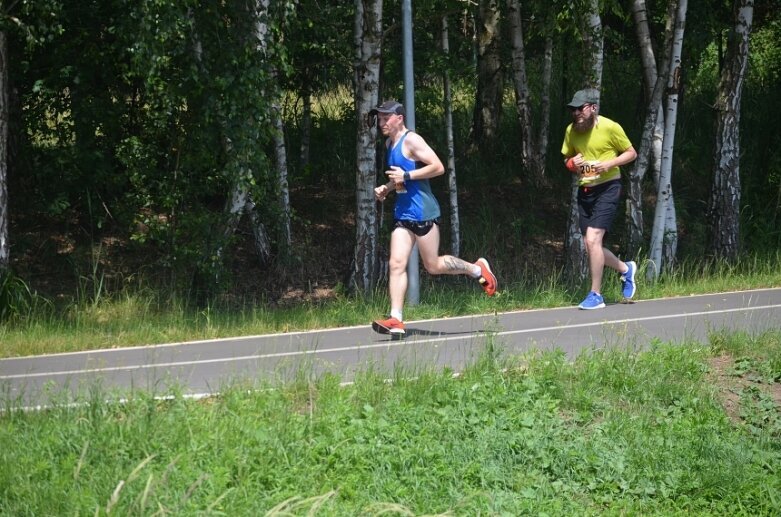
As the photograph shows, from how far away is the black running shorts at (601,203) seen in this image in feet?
39.0

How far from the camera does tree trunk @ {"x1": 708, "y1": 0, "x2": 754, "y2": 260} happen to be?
16.7 meters

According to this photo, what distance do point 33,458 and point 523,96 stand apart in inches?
602

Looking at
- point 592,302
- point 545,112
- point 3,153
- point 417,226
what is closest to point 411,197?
point 417,226

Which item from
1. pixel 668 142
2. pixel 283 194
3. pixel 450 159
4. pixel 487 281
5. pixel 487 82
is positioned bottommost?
pixel 487 281

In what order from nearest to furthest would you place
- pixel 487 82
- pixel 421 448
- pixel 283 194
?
pixel 421 448, pixel 283 194, pixel 487 82

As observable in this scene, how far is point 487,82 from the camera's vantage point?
2183 centimetres

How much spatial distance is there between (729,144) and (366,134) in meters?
5.84

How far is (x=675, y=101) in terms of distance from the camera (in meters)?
15.9

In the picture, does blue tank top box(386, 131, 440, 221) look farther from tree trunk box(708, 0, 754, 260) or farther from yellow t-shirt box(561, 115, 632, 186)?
tree trunk box(708, 0, 754, 260)

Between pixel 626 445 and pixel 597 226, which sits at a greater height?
pixel 597 226

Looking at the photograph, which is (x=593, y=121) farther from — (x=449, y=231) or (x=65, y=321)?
(x=449, y=231)

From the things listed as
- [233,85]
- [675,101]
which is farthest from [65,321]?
[675,101]

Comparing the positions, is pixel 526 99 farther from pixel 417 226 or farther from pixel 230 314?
pixel 417 226

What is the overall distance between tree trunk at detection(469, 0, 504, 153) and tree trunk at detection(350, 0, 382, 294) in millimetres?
5193
